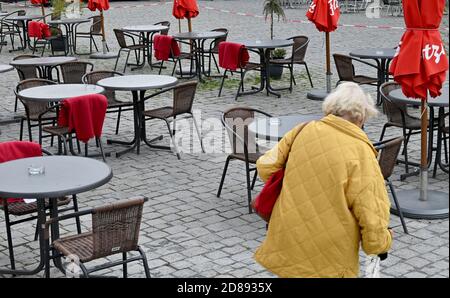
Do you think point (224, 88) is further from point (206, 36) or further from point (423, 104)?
point (423, 104)

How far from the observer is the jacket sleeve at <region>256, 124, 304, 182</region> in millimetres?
3961

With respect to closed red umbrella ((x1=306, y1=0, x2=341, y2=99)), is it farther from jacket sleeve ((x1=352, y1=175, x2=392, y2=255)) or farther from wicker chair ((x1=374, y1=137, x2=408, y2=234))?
jacket sleeve ((x1=352, y1=175, x2=392, y2=255))

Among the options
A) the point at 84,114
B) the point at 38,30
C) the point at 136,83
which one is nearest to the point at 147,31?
the point at 38,30

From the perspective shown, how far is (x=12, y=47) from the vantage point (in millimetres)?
19859

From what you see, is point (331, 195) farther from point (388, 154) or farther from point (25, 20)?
point (25, 20)

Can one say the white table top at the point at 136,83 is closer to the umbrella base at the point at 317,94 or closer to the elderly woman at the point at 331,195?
the umbrella base at the point at 317,94

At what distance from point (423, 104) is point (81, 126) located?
3579 mm

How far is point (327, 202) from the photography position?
3820mm

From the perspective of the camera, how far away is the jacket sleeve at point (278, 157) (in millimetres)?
3961

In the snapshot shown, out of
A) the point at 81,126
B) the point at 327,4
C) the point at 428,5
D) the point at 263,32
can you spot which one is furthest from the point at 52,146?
the point at 263,32

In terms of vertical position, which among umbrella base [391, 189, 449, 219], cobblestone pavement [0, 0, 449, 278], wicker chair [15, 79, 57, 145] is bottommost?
cobblestone pavement [0, 0, 449, 278]

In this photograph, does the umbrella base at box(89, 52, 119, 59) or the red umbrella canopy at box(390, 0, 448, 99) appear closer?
the red umbrella canopy at box(390, 0, 448, 99)

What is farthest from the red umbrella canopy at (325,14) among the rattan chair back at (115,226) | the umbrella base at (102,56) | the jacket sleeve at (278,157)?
the jacket sleeve at (278,157)

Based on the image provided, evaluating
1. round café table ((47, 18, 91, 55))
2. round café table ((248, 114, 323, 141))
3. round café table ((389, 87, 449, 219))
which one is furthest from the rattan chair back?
round café table ((47, 18, 91, 55))
